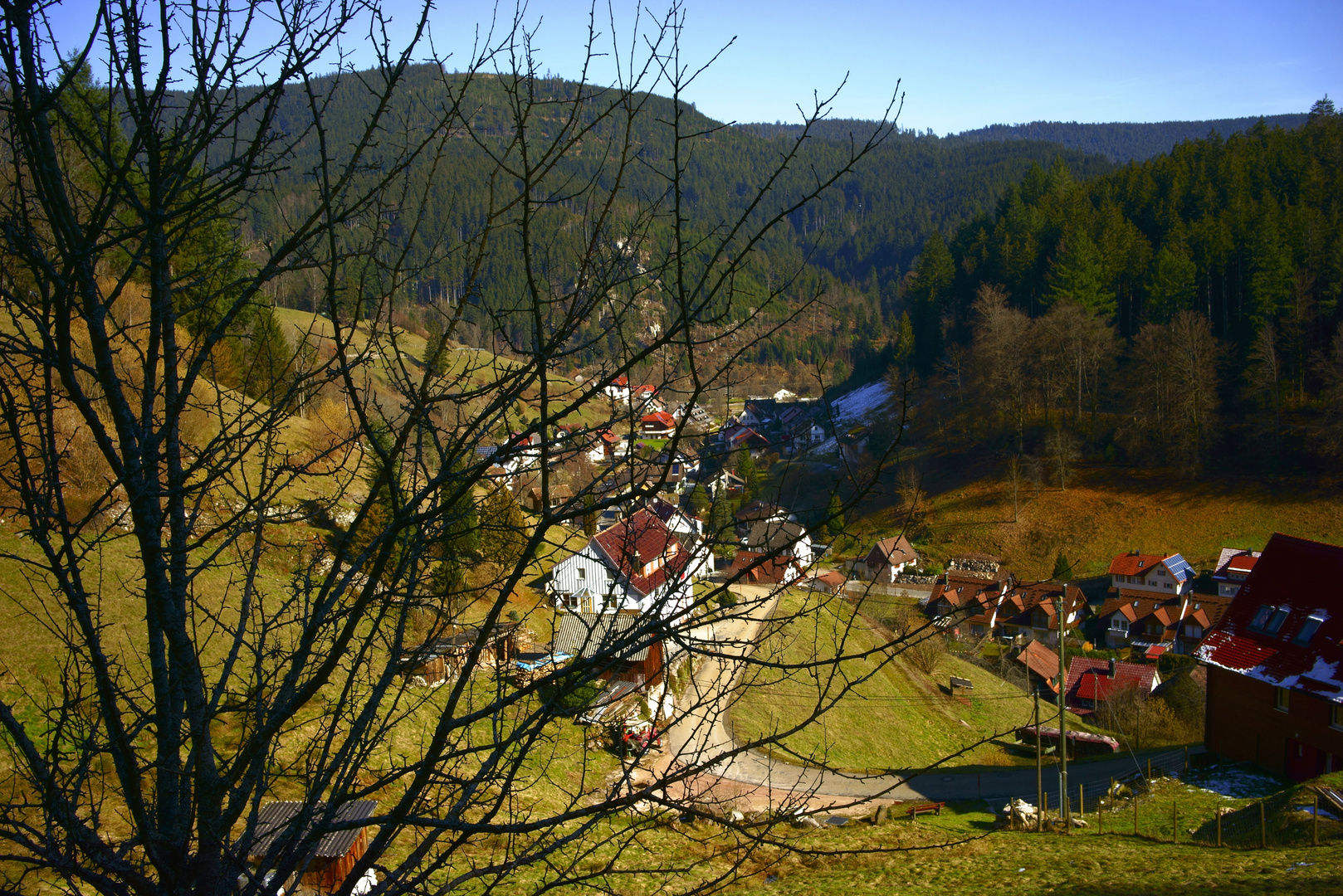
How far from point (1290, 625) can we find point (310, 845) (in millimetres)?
19656

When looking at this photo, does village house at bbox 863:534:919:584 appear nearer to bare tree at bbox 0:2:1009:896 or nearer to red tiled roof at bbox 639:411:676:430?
bare tree at bbox 0:2:1009:896

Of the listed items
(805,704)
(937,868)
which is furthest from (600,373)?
(805,704)

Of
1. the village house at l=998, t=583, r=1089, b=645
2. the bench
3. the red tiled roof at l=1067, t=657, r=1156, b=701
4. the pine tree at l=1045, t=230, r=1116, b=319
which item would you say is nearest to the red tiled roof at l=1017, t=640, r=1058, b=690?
the red tiled roof at l=1067, t=657, r=1156, b=701

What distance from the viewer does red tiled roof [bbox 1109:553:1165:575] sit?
31.6m

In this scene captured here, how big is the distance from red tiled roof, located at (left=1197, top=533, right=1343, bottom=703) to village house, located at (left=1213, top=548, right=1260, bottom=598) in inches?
563

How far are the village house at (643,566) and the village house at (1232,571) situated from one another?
3444 centimetres

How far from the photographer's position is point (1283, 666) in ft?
51.3

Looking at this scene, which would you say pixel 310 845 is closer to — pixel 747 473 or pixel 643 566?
pixel 643 566

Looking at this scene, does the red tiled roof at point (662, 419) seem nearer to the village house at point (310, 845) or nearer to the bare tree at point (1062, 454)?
the village house at point (310, 845)

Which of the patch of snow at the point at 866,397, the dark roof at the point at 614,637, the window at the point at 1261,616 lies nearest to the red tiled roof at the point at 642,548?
the dark roof at the point at 614,637

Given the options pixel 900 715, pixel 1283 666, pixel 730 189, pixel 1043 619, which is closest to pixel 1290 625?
pixel 1283 666

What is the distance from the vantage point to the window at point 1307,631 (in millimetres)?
15758

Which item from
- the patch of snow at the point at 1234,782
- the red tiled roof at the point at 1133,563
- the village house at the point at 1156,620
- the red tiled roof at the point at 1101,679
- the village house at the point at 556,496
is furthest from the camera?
the red tiled roof at the point at 1133,563

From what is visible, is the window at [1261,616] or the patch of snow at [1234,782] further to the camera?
the window at [1261,616]
